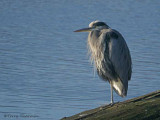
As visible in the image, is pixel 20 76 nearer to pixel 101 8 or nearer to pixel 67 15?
pixel 67 15

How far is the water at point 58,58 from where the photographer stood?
9.17 metres

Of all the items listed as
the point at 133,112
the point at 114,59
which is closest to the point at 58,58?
the point at 114,59

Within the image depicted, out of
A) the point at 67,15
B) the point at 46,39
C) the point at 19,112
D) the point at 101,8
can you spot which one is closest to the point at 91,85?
the point at 19,112

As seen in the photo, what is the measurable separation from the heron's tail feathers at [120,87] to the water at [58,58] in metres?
1.55

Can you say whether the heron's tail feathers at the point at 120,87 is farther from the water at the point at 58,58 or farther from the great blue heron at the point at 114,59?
the water at the point at 58,58

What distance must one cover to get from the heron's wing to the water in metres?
1.78

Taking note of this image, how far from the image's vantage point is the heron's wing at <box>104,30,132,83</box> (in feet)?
23.3

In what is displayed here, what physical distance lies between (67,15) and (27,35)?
4606mm

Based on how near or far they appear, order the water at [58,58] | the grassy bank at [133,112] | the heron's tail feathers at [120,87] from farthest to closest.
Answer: the water at [58,58]
the heron's tail feathers at [120,87]
the grassy bank at [133,112]

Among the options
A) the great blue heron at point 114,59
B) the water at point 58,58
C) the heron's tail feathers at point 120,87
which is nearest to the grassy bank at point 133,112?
the heron's tail feathers at point 120,87

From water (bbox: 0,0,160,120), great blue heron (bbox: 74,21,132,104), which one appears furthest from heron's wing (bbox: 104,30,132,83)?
water (bbox: 0,0,160,120)

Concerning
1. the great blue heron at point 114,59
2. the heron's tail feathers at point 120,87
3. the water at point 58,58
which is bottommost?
the water at point 58,58

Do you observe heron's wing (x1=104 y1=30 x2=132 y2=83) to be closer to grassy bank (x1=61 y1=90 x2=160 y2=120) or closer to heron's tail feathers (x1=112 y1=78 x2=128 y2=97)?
heron's tail feathers (x1=112 y1=78 x2=128 y2=97)

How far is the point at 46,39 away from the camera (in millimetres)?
14977
